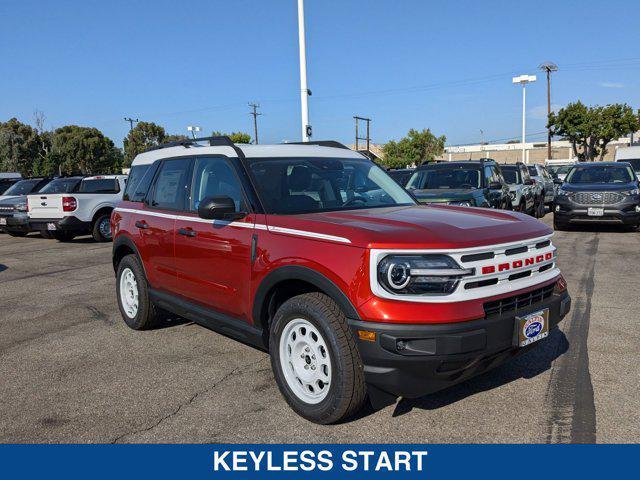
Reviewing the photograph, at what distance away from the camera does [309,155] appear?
15.6ft

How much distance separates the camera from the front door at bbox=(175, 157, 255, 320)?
4.03 meters

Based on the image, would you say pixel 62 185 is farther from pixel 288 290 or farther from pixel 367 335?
pixel 367 335

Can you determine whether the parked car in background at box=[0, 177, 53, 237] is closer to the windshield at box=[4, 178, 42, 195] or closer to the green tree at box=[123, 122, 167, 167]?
the windshield at box=[4, 178, 42, 195]

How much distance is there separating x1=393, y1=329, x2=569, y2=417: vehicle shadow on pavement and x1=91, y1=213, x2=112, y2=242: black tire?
39.2 ft

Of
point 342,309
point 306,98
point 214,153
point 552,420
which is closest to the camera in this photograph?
point 342,309

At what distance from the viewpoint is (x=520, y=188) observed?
48.4 ft

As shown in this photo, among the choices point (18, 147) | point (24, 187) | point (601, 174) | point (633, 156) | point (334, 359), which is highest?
point (18, 147)

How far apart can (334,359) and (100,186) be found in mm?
12633

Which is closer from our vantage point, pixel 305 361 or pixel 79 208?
pixel 305 361

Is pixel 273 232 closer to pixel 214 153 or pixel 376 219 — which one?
pixel 376 219

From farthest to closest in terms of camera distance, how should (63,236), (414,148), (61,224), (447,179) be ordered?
(414,148) → (63,236) → (61,224) → (447,179)

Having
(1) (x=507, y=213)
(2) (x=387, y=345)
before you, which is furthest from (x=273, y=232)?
(1) (x=507, y=213)

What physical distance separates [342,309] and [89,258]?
9398mm

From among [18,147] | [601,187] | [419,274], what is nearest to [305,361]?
[419,274]
